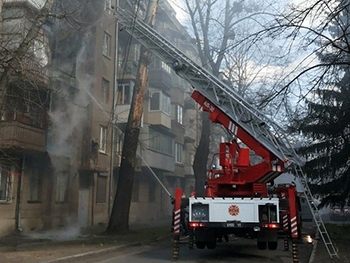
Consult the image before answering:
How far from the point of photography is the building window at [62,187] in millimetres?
22609

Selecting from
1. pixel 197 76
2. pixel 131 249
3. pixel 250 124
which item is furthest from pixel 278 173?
pixel 131 249

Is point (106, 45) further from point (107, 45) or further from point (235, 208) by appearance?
point (235, 208)

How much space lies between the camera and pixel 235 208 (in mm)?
10672

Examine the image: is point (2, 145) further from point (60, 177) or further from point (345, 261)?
point (345, 261)

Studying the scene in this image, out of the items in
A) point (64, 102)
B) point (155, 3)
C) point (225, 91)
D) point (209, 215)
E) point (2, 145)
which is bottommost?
point (209, 215)

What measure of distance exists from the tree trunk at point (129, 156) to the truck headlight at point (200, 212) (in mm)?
7234

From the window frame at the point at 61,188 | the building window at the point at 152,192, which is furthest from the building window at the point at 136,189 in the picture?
the window frame at the point at 61,188

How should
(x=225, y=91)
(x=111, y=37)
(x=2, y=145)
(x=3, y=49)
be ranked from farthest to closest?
(x=111, y=37)
(x=2, y=145)
(x=225, y=91)
(x=3, y=49)

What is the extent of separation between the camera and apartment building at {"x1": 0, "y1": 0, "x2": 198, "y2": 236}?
50.6ft

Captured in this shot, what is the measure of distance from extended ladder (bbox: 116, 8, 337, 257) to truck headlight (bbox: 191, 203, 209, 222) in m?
2.26

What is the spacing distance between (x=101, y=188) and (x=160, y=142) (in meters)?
7.67

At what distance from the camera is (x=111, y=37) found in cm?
2803

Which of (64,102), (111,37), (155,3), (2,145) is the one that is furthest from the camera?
(111,37)

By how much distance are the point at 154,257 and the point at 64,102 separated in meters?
11.0
